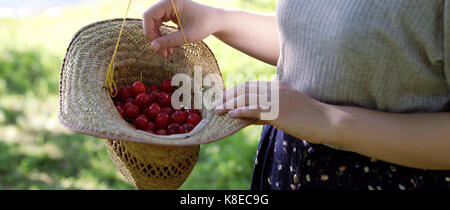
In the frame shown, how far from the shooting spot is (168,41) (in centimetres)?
138

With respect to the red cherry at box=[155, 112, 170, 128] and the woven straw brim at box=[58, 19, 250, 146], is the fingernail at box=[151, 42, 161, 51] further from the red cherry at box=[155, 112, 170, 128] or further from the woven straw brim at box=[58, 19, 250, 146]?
the red cherry at box=[155, 112, 170, 128]

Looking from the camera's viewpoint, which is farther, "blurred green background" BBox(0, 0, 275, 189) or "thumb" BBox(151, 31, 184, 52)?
"blurred green background" BBox(0, 0, 275, 189)

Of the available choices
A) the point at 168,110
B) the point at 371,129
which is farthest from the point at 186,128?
the point at 371,129

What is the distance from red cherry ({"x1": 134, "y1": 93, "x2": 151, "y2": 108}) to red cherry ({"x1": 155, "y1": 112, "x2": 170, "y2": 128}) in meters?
0.06

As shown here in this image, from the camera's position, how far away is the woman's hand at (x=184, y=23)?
137 centimetres

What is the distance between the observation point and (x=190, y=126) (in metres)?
1.29

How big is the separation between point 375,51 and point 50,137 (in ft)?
7.57

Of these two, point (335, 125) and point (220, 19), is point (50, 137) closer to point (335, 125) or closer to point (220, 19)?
point (220, 19)

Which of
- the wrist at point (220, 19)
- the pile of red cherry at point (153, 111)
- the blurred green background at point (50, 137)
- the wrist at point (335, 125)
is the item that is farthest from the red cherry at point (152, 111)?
the blurred green background at point (50, 137)

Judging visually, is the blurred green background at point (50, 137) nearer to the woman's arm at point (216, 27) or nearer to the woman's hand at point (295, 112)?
the woman's arm at point (216, 27)

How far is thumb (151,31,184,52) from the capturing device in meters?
1.37

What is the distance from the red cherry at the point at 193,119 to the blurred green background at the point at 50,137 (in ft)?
2.52

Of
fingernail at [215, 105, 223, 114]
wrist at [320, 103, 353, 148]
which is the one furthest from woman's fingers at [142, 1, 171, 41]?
wrist at [320, 103, 353, 148]
